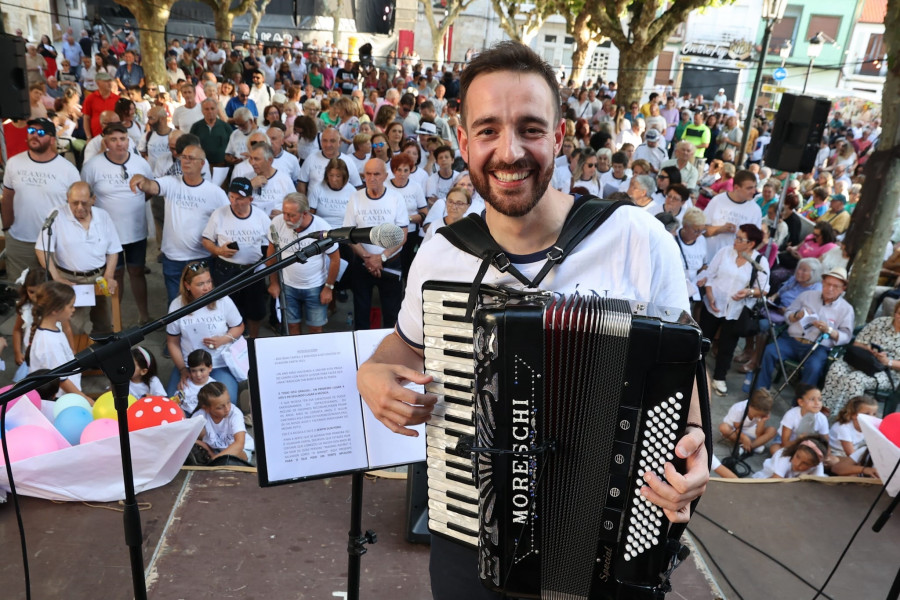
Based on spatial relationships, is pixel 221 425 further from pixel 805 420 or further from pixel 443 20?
pixel 443 20

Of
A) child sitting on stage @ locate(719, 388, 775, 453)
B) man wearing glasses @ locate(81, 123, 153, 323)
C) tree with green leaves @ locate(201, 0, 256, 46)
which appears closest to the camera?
child sitting on stage @ locate(719, 388, 775, 453)

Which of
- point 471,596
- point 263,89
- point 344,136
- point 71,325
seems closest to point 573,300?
point 471,596

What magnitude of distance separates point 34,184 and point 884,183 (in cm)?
766

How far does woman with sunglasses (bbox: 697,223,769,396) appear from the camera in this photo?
630 cm

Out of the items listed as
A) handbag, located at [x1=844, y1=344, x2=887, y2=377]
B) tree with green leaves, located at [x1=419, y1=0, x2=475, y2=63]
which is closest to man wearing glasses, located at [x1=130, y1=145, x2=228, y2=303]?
handbag, located at [x1=844, y1=344, x2=887, y2=377]

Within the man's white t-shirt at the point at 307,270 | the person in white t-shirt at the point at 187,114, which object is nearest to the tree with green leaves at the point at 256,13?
the person in white t-shirt at the point at 187,114

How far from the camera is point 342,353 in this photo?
98.4 inches

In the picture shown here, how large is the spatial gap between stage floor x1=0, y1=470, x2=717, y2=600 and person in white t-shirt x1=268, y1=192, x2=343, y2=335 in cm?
253

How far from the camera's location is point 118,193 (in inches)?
241

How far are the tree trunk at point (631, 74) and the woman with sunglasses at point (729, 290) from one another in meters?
11.3

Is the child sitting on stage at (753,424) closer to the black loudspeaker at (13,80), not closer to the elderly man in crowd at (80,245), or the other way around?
the elderly man in crowd at (80,245)

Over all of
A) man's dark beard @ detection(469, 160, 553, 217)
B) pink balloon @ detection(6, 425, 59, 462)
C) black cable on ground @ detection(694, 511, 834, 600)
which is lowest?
black cable on ground @ detection(694, 511, 834, 600)

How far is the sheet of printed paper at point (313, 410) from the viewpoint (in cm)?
246

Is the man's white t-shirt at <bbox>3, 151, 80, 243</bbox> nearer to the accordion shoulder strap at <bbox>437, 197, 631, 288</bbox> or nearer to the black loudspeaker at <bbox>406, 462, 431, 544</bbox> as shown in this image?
the black loudspeaker at <bbox>406, 462, 431, 544</bbox>
